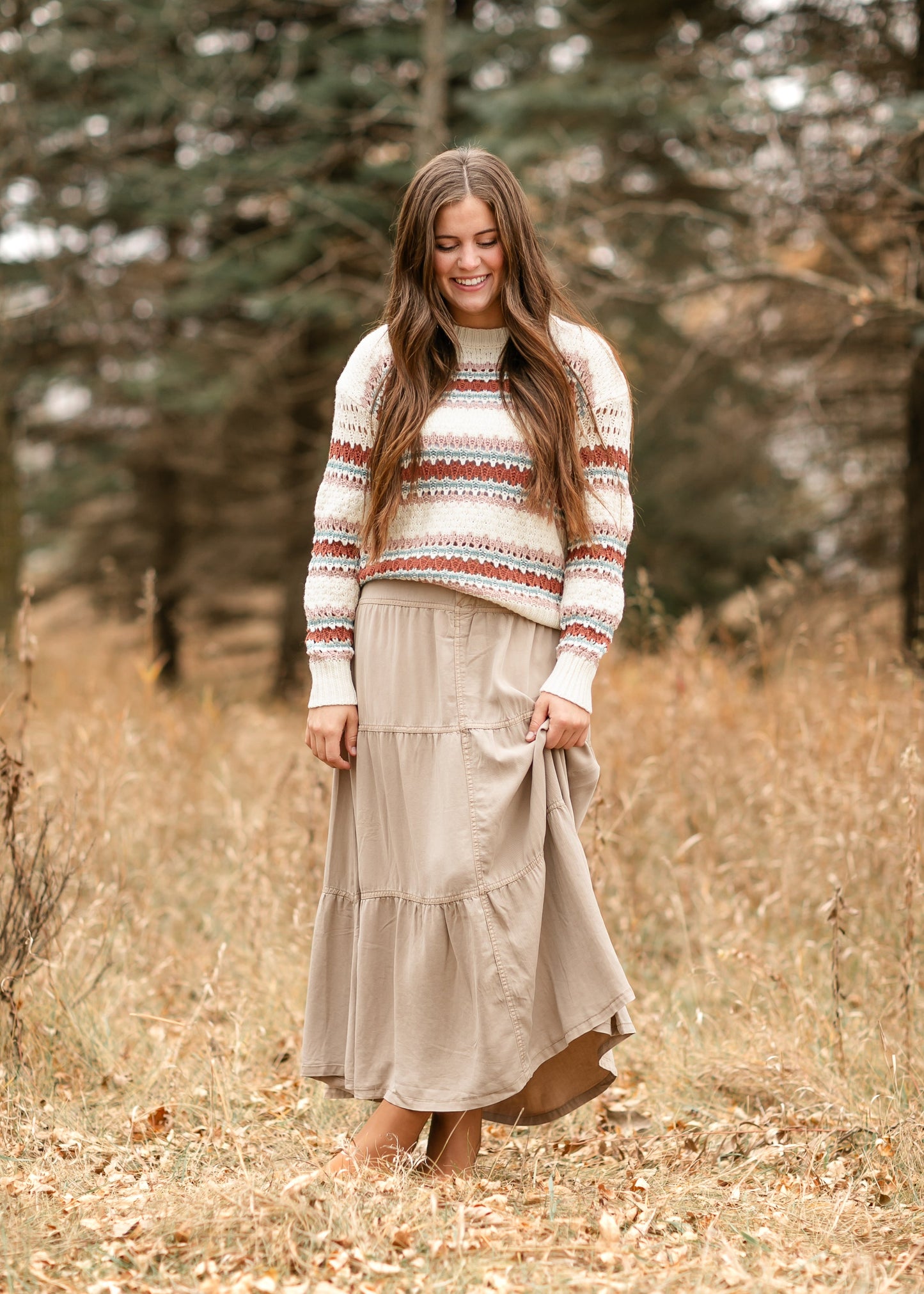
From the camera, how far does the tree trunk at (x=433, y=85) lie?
870 centimetres

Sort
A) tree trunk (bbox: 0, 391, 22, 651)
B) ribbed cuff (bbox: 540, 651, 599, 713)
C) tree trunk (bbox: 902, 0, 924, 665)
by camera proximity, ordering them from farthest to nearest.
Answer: tree trunk (bbox: 0, 391, 22, 651) → tree trunk (bbox: 902, 0, 924, 665) → ribbed cuff (bbox: 540, 651, 599, 713)

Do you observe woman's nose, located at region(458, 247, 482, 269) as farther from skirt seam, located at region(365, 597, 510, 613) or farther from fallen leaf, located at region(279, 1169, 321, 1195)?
fallen leaf, located at region(279, 1169, 321, 1195)

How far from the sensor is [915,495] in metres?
7.82

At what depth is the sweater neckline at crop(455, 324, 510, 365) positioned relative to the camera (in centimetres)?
267

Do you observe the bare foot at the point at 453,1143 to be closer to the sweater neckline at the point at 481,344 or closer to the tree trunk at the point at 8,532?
the sweater neckline at the point at 481,344

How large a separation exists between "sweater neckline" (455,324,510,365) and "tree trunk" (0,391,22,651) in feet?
20.9

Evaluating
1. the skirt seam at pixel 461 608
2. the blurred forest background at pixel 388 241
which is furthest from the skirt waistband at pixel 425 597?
the blurred forest background at pixel 388 241

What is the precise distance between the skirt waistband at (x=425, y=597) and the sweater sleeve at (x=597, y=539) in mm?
156

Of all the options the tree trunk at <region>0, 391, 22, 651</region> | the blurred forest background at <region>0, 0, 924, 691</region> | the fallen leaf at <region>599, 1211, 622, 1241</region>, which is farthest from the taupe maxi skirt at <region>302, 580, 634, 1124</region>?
the tree trunk at <region>0, 391, 22, 651</region>

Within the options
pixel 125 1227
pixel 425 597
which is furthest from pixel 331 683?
pixel 125 1227

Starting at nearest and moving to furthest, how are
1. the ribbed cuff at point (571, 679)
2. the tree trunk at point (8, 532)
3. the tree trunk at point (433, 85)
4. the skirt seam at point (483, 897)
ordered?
the skirt seam at point (483, 897) → the ribbed cuff at point (571, 679) → the tree trunk at point (8, 532) → the tree trunk at point (433, 85)

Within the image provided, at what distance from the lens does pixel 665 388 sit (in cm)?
767

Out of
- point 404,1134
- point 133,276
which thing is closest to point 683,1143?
point 404,1134

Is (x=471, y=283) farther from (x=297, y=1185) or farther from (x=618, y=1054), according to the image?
(x=618, y=1054)
